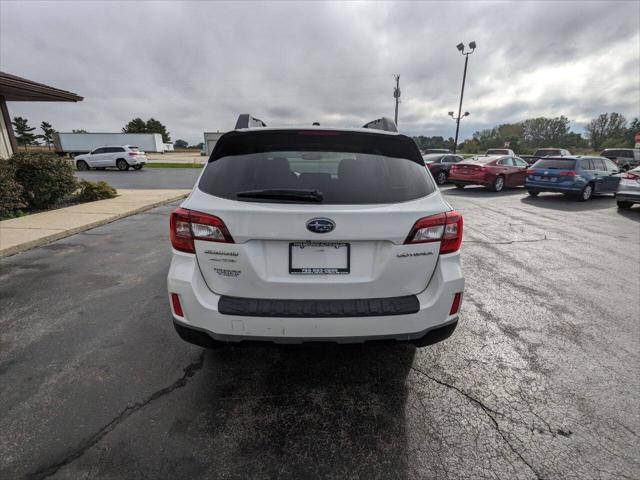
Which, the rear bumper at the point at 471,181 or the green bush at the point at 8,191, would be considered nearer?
the green bush at the point at 8,191

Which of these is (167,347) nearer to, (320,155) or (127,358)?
(127,358)

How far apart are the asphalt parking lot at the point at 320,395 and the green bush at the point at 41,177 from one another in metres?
5.93

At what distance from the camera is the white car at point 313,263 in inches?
78.6

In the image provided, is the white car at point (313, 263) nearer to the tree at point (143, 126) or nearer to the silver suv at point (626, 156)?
the silver suv at point (626, 156)

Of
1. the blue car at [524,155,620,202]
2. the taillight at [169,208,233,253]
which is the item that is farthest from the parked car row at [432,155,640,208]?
the taillight at [169,208,233,253]

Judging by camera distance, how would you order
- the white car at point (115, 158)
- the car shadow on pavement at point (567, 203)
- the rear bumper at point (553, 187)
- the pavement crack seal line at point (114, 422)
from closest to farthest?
the pavement crack seal line at point (114, 422) → the car shadow on pavement at point (567, 203) → the rear bumper at point (553, 187) → the white car at point (115, 158)

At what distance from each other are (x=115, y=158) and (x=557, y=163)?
93.9 feet

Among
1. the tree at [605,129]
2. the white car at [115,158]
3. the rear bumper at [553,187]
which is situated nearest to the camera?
the rear bumper at [553,187]

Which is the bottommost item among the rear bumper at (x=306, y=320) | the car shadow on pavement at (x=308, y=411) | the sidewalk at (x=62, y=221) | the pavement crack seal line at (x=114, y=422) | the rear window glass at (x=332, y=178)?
the car shadow on pavement at (x=308, y=411)

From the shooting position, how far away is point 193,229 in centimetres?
206

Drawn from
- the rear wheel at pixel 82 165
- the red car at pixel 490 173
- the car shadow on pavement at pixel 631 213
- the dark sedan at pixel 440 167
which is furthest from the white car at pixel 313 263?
the rear wheel at pixel 82 165

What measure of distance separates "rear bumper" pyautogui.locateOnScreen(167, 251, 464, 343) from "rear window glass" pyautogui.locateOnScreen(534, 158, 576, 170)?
43.7ft

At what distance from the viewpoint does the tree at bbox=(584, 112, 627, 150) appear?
80688 mm

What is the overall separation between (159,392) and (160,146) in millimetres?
63590
